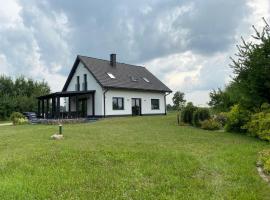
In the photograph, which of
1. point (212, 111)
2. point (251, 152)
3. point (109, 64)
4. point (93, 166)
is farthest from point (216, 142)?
point (109, 64)

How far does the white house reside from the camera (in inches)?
1190

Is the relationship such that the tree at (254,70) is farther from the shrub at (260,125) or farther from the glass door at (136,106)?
the glass door at (136,106)

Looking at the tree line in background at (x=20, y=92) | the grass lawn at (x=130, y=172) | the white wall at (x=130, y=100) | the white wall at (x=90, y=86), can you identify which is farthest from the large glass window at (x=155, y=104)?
the grass lawn at (x=130, y=172)

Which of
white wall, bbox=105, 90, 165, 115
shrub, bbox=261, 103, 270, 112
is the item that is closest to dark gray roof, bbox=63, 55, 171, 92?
white wall, bbox=105, 90, 165, 115

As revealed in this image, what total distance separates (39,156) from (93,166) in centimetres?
185

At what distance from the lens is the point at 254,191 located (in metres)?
6.14

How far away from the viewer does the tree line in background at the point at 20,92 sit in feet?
134

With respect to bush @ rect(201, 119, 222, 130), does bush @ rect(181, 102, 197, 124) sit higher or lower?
higher

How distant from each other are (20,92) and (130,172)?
43.4 meters

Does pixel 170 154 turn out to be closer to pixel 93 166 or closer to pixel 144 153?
pixel 144 153

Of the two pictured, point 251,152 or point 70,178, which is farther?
point 251,152

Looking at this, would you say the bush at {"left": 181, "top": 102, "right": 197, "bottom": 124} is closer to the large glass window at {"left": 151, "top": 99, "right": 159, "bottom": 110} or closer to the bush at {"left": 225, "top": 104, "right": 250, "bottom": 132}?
the bush at {"left": 225, "top": 104, "right": 250, "bottom": 132}

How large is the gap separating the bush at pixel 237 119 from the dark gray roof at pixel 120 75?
15.3m

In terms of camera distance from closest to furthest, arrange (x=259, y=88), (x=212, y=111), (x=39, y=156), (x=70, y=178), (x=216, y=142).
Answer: (x=70, y=178), (x=39, y=156), (x=216, y=142), (x=259, y=88), (x=212, y=111)
